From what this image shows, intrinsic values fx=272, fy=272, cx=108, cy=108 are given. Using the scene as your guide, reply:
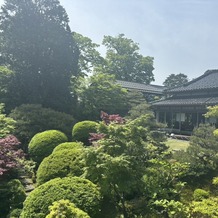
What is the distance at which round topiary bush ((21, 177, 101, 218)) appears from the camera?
6.14 meters

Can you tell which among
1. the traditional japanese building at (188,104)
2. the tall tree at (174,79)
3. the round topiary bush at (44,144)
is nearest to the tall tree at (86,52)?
the traditional japanese building at (188,104)

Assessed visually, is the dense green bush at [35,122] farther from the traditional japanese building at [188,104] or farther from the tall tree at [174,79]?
the tall tree at [174,79]

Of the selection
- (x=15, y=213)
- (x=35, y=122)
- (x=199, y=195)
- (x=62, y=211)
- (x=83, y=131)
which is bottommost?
(x=15, y=213)

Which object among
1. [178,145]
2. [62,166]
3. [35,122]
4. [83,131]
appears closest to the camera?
[62,166]

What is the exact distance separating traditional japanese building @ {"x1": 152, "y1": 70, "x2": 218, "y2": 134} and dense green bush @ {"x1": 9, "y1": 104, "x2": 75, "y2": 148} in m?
11.6

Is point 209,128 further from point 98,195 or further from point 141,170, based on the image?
point 98,195

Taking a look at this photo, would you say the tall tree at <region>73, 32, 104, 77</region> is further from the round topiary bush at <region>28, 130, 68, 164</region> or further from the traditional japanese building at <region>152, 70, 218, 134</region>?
the round topiary bush at <region>28, 130, 68, 164</region>

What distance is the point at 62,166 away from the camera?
8.78 m

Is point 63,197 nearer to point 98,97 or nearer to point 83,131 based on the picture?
point 83,131

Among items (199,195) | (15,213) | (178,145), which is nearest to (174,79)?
(178,145)

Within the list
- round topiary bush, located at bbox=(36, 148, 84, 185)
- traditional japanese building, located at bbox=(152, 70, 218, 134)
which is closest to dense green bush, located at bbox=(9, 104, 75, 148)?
round topiary bush, located at bbox=(36, 148, 84, 185)

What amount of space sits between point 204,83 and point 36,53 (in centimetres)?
1628

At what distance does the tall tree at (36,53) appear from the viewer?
22.3 m

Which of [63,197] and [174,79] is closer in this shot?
[63,197]
